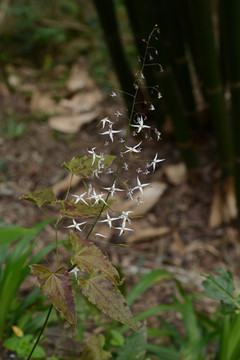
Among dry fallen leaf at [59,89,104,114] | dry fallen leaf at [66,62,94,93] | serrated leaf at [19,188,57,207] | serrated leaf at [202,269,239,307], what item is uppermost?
serrated leaf at [19,188,57,207]

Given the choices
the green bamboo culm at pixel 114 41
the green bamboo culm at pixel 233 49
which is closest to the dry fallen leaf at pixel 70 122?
the green bamboo culm at pixel 114 41

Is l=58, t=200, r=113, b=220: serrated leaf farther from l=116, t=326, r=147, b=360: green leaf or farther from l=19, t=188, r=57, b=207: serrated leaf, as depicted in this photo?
l=116, t=326, r=147, b=360: green leaf

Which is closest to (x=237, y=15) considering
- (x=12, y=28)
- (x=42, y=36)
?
(x=42, y=36)

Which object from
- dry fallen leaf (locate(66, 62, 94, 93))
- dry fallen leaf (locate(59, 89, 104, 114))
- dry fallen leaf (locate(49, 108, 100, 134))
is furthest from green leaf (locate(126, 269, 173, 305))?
dry fallen leaf (locate(66, 62, 94, 93))

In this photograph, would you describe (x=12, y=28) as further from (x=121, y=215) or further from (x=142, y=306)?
(x=121, y=215)

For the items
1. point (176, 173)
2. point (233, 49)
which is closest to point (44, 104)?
point (176, 173)

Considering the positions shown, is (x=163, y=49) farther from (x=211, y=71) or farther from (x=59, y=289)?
(x=59, y=289)
